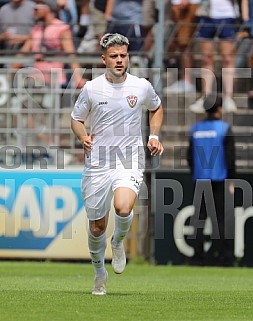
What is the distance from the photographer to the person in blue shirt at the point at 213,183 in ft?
54.0

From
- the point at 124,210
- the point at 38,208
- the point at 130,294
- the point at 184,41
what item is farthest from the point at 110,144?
the point at 184,41

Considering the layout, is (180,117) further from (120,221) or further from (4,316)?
(4,316)

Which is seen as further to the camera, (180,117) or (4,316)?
(180,117)

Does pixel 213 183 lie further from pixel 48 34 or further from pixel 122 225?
pixel 122 225

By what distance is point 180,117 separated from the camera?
1748 cm

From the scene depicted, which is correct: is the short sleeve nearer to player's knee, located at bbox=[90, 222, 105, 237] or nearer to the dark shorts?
player's knee, located at bbox=[90, 222, 105, 237]

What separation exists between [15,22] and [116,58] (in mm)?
8416

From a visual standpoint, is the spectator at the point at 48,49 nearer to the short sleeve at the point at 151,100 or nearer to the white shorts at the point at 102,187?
the short sleeve at the point at 151,100

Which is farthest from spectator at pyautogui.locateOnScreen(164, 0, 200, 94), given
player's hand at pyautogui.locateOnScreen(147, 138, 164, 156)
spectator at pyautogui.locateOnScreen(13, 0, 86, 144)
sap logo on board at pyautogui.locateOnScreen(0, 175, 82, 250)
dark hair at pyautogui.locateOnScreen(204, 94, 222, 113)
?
player's hand at pyautogui.locateOnScreen(147, 138, 164, 156)

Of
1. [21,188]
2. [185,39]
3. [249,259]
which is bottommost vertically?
[249,259]

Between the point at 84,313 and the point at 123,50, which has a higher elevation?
the point at 123,50

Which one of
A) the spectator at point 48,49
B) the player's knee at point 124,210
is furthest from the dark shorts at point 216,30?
the player's knee at point 124,210

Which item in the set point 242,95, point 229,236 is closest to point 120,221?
point 229,236

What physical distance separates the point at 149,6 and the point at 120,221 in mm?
8396
